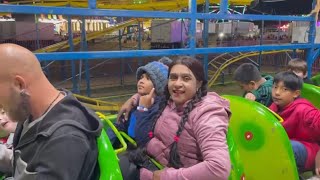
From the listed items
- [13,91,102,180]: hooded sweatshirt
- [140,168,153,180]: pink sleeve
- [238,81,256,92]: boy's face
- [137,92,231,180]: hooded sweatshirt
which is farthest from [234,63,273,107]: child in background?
[13,91,102,180]: hooded sweatshirt

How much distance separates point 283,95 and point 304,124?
0.84ft

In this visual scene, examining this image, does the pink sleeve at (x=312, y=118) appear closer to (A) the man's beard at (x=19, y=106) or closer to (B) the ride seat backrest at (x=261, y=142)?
(B) the ride seat backrest at (x=261, y=142)

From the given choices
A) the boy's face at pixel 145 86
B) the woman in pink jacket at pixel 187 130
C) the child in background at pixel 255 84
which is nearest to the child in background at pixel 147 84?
the boy's face at pixel 145 86

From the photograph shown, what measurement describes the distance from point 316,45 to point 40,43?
17.9ft

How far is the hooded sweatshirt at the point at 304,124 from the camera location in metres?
2.35

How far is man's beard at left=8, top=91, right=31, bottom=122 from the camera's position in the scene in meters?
1.03

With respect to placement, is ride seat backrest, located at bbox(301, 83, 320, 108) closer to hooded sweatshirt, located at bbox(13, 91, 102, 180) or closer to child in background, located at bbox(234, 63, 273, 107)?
child in background, located at bbox(234, 63, 273, 107)

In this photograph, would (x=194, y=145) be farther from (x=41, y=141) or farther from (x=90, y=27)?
(x=90, y=27)

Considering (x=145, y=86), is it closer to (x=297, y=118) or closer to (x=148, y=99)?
(x=148, y=99)

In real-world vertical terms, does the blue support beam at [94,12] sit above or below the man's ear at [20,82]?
above

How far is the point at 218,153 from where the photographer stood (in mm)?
1453

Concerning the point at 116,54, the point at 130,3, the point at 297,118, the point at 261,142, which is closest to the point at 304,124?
the point at 297,118

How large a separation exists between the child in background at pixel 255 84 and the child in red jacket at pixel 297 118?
0.24 metres

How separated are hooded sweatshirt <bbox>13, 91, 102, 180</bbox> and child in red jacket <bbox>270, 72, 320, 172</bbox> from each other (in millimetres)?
1720
